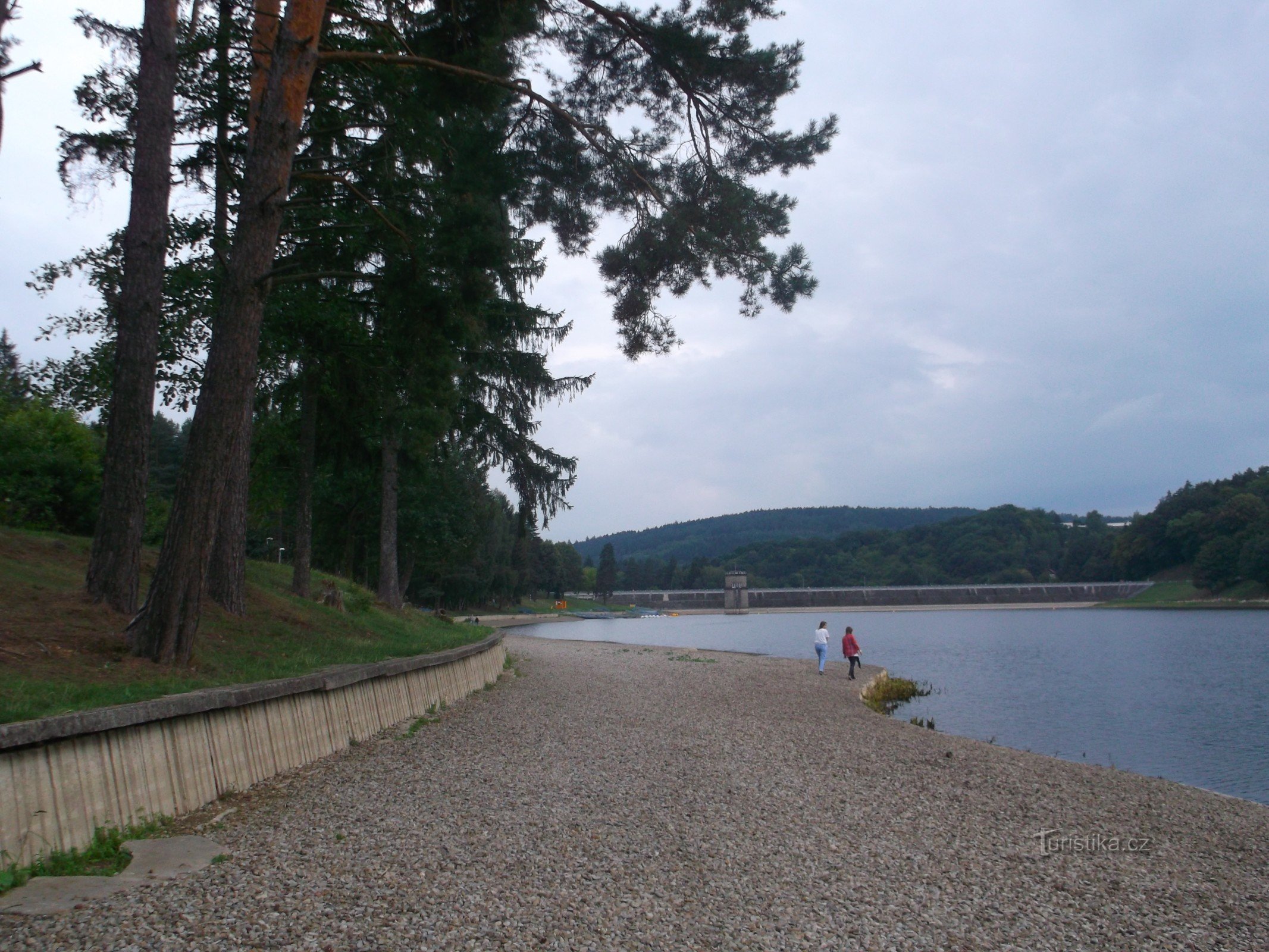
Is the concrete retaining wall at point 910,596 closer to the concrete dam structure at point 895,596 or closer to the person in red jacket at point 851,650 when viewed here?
the concrete dam structure at point 895,596

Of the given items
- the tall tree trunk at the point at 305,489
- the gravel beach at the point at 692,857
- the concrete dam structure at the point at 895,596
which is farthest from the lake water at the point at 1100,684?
the concrete dam structure at the point at 895,596

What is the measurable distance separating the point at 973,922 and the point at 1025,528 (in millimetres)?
143093

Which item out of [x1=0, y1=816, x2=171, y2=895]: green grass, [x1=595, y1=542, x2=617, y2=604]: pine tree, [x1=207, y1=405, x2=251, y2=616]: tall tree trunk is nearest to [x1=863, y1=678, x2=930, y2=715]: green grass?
[x1=207, y1=405, x2=251, y2=616]: tall tree trunk

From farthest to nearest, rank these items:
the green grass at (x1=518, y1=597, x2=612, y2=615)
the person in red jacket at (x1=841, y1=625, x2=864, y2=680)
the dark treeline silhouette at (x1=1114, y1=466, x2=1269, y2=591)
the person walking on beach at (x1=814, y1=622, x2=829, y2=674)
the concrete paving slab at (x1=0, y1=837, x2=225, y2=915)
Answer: the green grass at (x1=518, y1=597, x2=612, y2=615) < the dark treeline silhouette at (x1=1114, y1=466, x2=1269, y2=591) < the person walking on beach at (x1=814, y1=622, x2=829, y2=674) < the person in red jacket at (x1=841, y1=625, x2=864, y2=680) < the concrete paving slab at (x1=0, y1=837, x2=225, y2=915)

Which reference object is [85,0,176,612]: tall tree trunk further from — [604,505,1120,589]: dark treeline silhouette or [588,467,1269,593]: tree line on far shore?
[604,505,1120,589]: dark treeline silhouette

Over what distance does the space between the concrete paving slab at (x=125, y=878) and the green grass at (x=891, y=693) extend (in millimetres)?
13770

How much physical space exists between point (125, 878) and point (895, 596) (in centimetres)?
12166

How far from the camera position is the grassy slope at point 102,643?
563 centimetres

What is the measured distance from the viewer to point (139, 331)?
332 inches

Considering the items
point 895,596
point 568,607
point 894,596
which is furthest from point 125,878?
point 894,596

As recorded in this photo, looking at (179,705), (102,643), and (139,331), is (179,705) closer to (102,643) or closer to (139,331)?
(102,643)

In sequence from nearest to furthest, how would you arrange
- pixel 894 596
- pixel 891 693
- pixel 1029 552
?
pixel 891 693 → pixel 894 596 → pixel 1029 552

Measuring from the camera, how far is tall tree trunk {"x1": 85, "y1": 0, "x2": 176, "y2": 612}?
805cm

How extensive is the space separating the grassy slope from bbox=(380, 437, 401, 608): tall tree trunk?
187 inches
